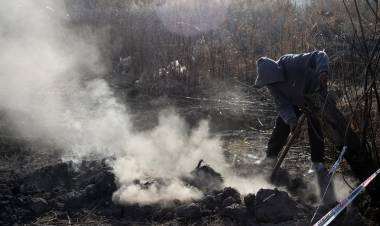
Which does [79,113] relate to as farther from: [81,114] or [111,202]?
[111,202]

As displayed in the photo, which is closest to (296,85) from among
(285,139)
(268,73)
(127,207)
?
(268,73)

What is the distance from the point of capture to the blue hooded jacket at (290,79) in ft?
19.0

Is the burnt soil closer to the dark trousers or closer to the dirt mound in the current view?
the dirt mound

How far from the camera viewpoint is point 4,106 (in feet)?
27.6

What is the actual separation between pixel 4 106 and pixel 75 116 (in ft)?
4.19

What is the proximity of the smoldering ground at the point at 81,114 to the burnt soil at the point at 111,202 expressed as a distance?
0.22m

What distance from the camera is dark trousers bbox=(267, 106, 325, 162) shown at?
227 inches

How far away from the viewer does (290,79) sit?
19.6 ft

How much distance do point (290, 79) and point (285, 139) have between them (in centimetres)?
97

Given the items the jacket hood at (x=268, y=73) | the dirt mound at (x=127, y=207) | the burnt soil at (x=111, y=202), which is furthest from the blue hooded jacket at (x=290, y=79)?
the dirt mound at (x=127, y=207)

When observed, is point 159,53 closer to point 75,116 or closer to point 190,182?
point 75,116

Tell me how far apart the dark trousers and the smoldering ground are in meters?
0.78

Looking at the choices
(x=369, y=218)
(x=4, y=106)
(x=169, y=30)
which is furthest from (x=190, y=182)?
(x=169, y=30)

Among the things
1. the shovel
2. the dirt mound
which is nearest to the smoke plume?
the dirt mound
